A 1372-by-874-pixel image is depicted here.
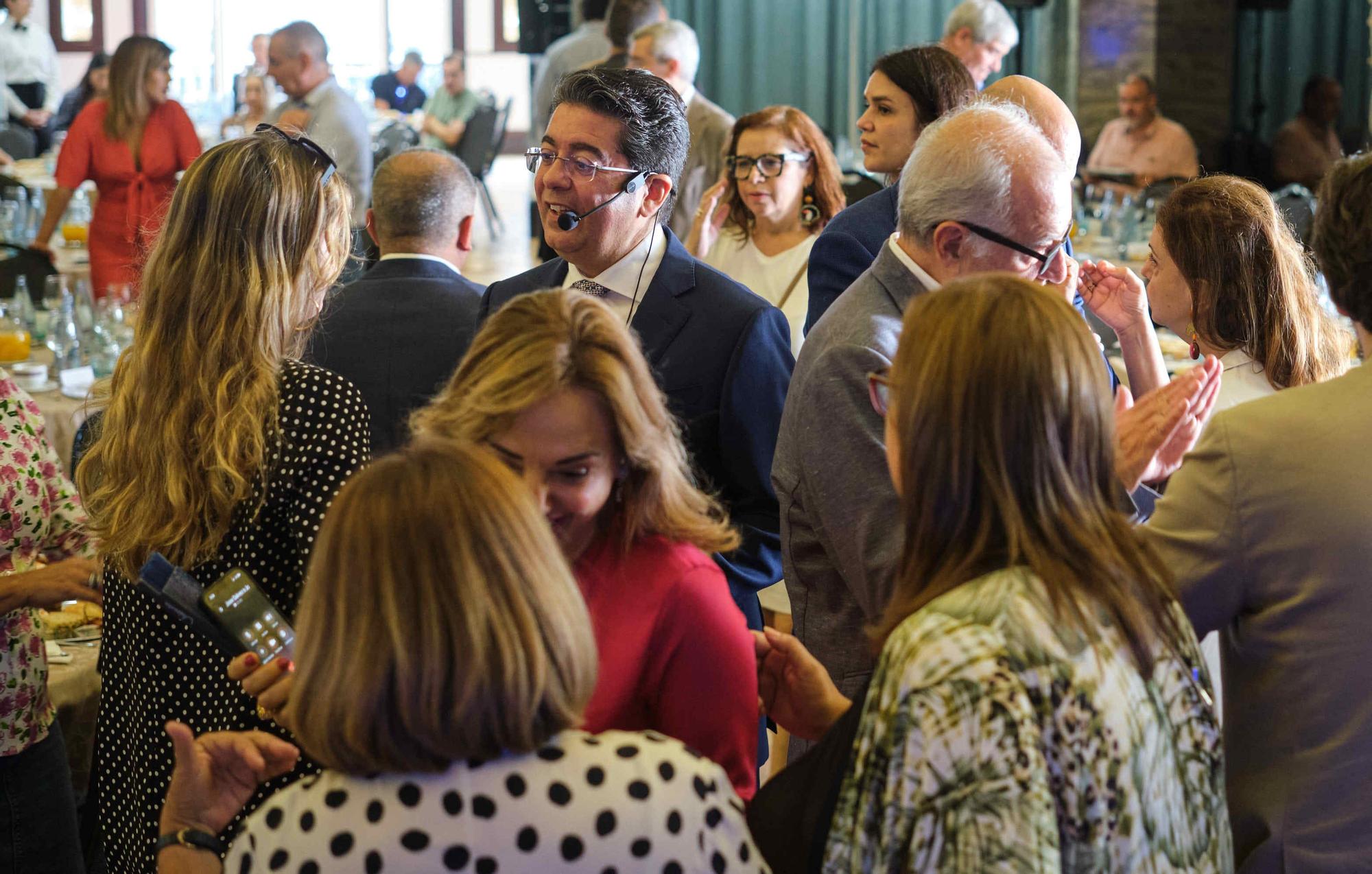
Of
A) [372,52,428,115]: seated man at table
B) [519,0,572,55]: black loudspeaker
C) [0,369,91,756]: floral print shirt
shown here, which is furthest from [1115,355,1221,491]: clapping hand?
[372,52,428,115]: seated man at table

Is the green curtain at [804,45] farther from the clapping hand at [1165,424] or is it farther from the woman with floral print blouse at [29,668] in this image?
the clapping hand at [1165,424]

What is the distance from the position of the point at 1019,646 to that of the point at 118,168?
5.03 metres

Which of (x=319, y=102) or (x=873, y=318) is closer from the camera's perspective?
(x=873, y=318)

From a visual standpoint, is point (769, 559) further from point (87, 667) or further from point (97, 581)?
point (87, 667)

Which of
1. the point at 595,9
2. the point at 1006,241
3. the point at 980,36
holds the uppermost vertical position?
the point at 595,9

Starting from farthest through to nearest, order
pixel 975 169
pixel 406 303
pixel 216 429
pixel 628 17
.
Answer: pixel 628 17 → pixel 406 303 → pixel 975 169 → pixel 216 429

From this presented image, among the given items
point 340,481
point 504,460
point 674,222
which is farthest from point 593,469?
point 674,222

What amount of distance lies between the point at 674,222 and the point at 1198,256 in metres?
3.21

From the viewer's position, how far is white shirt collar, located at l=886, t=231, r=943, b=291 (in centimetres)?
182

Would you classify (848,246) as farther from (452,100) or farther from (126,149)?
(452,100)

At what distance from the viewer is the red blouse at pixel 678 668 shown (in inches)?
53.1

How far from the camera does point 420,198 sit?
109 inches

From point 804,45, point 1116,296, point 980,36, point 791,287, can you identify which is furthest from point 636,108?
point 804,45

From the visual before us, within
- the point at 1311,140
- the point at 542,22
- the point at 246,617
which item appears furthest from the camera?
the point at 542,22
